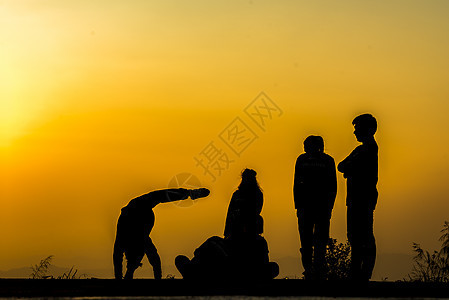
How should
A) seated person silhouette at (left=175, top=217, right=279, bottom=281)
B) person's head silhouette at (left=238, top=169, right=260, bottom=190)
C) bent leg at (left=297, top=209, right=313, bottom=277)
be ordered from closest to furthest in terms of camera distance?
1. seated person silhouette at (left=175, top=217, right=279, bottom=281)
2. person's head silhouette at (left=238, top=169, right=260, bottom=190)
3. bent leg at (left=297, top=209, right=313, bottom=277)

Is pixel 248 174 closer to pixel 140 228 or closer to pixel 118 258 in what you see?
pixel 140 228

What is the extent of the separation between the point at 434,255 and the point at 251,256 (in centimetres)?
418

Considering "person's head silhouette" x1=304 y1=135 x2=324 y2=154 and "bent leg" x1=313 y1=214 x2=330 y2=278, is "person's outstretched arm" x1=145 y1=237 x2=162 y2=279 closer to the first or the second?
"bent leg" x1=313 y1=214 x2=330 y2=278

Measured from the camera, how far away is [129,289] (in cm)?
1286

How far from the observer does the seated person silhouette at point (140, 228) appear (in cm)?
1683

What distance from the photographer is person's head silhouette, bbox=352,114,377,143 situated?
49.3 feet

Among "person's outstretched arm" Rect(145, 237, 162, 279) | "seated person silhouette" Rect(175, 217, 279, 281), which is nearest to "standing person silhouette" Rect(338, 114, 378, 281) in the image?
"seated person silhouette" Rect(175, 217, 279, 281)

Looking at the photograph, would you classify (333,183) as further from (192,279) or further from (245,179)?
(192,279)

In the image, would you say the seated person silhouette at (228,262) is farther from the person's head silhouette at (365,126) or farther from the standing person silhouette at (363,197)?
the person's head silhouette at (365,126)

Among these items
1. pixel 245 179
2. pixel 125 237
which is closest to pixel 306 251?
pixel 245 179

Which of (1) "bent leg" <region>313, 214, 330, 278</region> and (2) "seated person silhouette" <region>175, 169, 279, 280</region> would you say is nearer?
(2) "seated person silhouette" <region>175, 169, 279, 280</region>

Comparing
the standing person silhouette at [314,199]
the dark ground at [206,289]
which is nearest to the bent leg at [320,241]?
the standing person silhouette at [314,199]

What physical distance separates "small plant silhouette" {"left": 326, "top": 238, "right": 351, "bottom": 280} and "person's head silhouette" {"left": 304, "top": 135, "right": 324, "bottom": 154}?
2.05m

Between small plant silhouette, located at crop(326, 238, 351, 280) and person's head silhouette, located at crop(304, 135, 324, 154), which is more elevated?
person's head silhouette, located at crop(304, 135, 324, 154)
